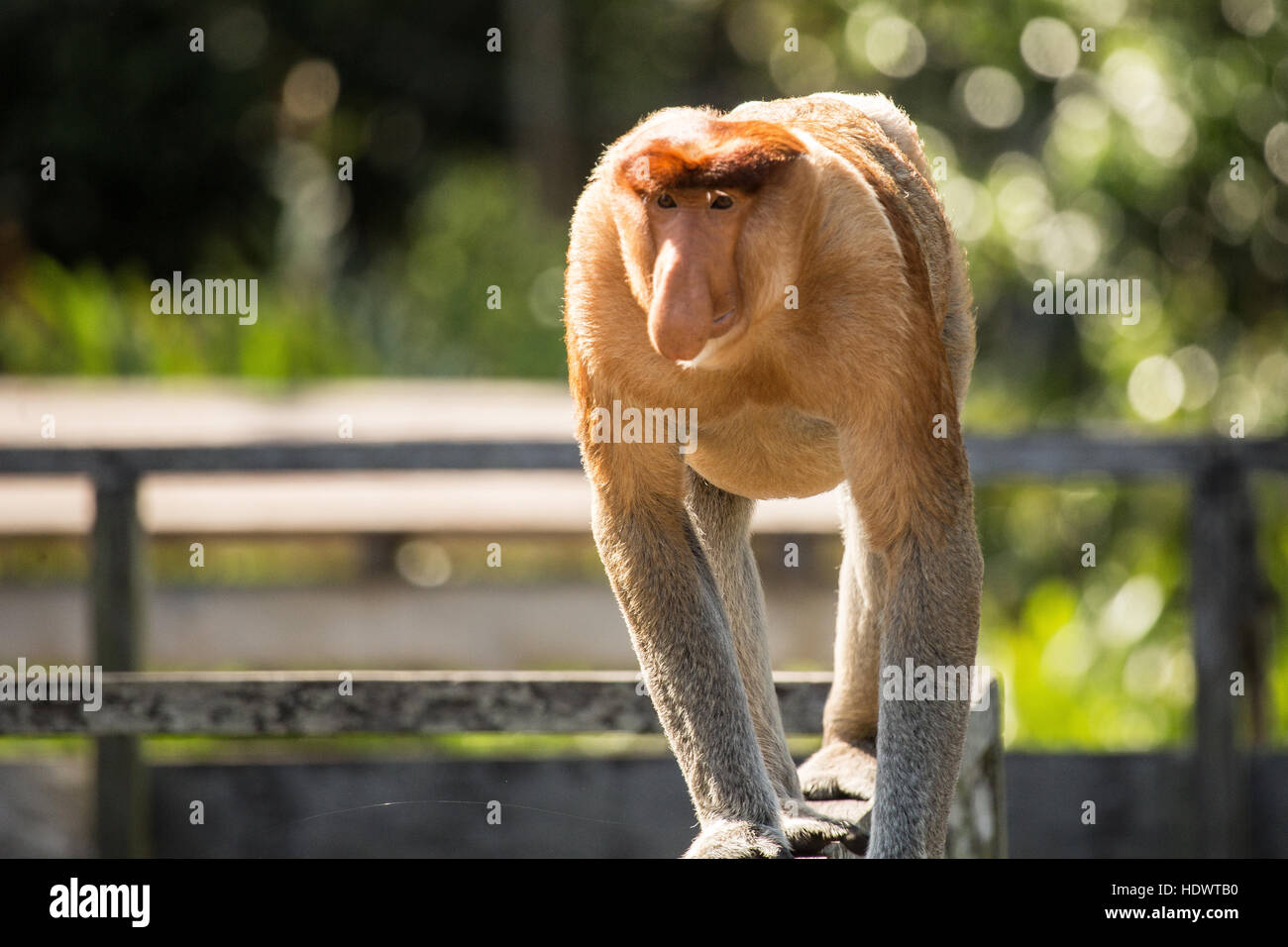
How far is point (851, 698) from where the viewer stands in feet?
9.61

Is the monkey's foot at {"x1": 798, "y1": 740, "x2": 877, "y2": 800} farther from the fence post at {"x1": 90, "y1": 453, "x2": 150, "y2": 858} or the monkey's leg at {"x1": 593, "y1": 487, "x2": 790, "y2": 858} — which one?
the fence post at {"x1": 90, "y1": 453, "x2": 150, "y2": 858}

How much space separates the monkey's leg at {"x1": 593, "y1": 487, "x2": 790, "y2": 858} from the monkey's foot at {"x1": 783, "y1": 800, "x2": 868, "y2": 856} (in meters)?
0.09

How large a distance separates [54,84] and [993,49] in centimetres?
1106

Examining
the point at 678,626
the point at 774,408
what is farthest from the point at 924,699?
the point at 774,408

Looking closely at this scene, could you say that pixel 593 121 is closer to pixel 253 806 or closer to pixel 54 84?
pixel 54 84

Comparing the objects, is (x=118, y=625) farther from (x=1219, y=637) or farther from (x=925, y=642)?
(x=1219, y=637)

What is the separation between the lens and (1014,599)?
841 cm

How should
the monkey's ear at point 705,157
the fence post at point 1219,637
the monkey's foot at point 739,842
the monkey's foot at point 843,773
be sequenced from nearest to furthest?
1. the monkey's ear at point 705,157
2. the monkey's foot at point 739,842
3. the monkey's foot at point 843,773
4. the fence post at point 1219,637

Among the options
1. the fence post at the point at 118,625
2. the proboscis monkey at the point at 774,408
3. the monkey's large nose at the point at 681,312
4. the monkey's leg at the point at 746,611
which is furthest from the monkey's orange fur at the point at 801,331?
the fence post at the point at 118,625

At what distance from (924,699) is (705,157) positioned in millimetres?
920

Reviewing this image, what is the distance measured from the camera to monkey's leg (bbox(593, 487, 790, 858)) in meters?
2.50

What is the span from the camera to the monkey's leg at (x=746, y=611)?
108 inches

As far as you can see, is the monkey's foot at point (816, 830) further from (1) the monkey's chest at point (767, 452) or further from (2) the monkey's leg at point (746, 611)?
(1) the monkey's chest at point (767, 452)

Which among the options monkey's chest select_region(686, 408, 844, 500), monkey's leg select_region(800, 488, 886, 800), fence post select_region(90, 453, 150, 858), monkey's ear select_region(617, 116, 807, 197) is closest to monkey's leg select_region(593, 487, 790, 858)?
monkey's chest select_region(686, 408, 844, 500)
